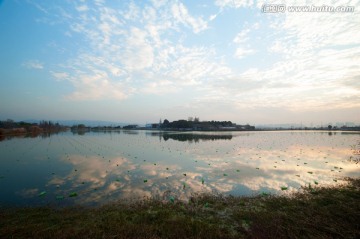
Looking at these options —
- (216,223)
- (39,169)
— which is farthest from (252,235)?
(39,169)

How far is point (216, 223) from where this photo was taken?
27.5ft

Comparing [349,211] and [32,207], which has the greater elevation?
[349,211]

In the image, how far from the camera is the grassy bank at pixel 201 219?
723 cm

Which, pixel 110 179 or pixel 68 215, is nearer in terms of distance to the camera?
pixel 68 215

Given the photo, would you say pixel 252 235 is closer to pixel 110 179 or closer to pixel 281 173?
pixel 110 179

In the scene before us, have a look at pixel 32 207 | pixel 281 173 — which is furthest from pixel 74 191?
pixel 281 173

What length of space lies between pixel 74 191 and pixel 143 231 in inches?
324

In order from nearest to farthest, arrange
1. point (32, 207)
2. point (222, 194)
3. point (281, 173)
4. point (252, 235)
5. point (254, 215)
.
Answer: point (252, 235), point (254, 215), point (32, 207), point (222, 194), point (281, 173)

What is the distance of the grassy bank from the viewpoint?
7.23 meters

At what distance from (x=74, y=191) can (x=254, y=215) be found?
11.2 m

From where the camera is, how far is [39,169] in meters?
19.6

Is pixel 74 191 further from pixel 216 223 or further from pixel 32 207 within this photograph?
pixel 216 223

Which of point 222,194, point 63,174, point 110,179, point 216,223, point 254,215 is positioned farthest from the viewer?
point 63,174

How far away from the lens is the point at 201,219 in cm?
877
